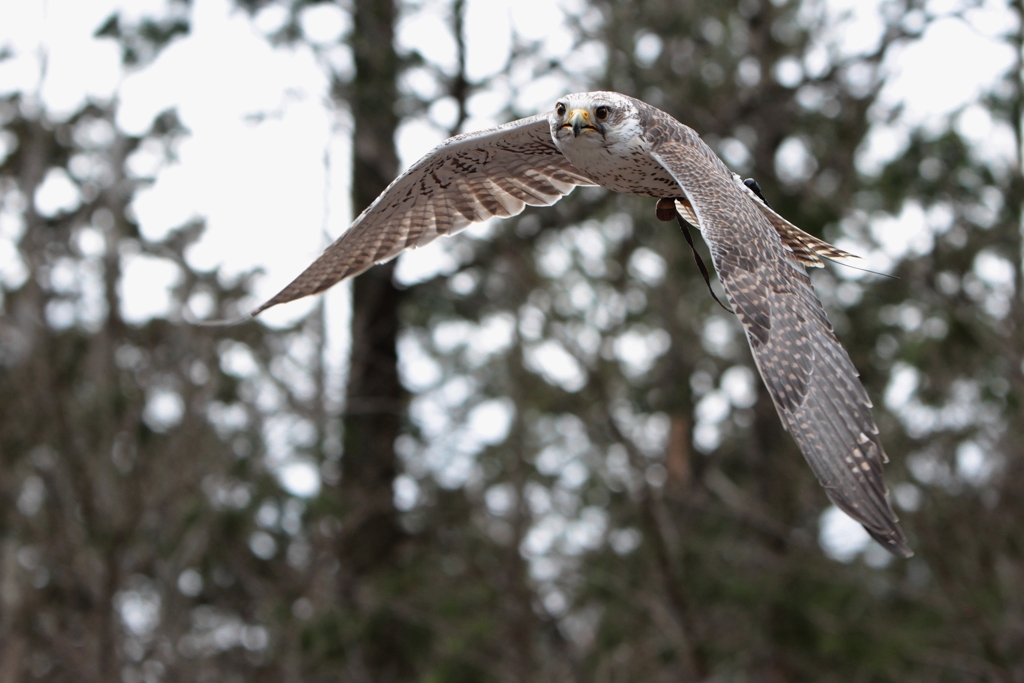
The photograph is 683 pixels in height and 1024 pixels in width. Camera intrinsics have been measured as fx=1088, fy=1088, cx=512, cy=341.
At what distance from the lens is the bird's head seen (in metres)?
3.56

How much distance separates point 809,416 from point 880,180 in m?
6.50

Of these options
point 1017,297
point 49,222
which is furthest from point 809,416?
point 49,222

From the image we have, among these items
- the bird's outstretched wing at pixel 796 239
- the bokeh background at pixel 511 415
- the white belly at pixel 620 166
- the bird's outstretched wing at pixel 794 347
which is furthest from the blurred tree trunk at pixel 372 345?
the bird's outstretched wing at pixel 794 347

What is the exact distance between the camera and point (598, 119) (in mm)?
3574

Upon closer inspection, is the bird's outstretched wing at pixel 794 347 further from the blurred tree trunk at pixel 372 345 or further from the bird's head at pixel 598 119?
the blurred tree trunk at pixel 372 345

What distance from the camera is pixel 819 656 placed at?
11.1 meters

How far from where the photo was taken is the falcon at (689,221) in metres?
2.58

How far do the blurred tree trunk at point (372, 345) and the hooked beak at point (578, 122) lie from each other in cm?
644

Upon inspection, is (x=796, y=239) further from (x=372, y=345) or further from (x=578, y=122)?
(x=372, y=345)

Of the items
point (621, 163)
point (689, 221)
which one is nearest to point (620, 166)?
point (621, 163)

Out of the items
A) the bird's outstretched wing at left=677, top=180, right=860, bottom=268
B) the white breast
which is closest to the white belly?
the white breast

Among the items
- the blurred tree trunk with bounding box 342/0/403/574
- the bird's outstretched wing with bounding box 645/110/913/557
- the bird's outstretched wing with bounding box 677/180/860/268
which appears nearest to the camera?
the bird's outstretched wing with bounding box 645/110/913/557

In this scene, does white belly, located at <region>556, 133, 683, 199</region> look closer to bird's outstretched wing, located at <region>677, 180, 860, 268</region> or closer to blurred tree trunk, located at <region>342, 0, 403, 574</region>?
bird's outstretched wing, located at <region>677, 180, 860, 268</region>

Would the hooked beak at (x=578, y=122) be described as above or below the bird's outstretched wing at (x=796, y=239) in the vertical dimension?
above
